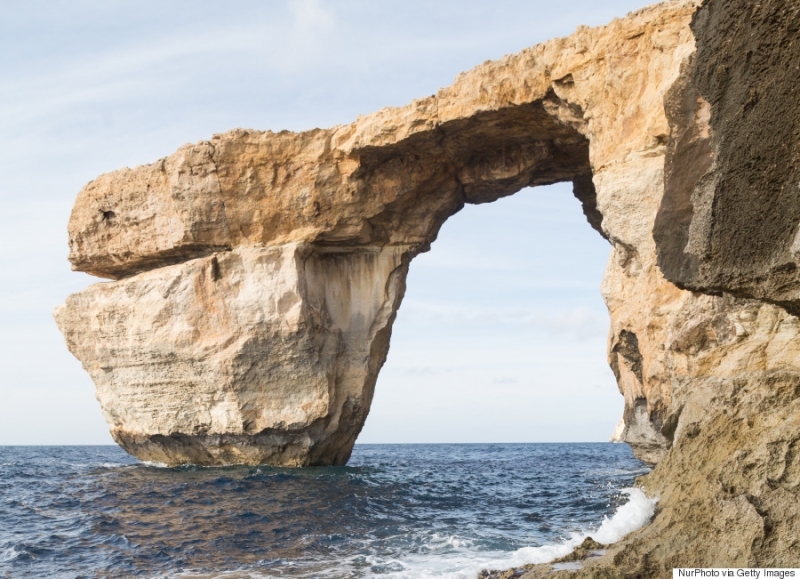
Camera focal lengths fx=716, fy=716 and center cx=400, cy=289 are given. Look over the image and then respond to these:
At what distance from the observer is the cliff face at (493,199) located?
4.56 meters

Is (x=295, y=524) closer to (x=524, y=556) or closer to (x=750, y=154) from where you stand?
(x=524, y=556)

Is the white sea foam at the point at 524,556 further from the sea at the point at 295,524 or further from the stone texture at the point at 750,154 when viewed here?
the stone texture at the point at 750,154

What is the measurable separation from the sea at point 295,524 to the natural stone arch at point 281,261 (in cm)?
178

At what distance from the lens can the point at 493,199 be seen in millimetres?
18031

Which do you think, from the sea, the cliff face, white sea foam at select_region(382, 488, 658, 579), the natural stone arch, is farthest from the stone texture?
the natural stone arch

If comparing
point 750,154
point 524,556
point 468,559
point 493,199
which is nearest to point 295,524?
point 468,559

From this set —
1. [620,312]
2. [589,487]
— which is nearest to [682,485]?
[620,312]

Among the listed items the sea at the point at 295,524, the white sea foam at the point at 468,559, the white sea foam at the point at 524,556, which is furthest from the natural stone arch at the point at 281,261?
the white sea foam at the point at 524,556

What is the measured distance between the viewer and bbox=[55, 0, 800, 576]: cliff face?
15.0 feet

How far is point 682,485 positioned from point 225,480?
11075 millimetres

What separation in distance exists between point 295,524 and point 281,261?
8202 mm

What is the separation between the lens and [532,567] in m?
6.07

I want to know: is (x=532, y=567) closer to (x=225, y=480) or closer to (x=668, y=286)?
(x=668, y=286)

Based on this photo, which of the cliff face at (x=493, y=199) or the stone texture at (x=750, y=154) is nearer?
the stone texture at (x=750, y=154)
